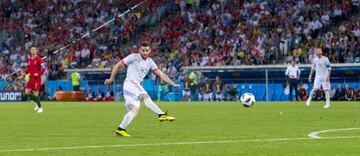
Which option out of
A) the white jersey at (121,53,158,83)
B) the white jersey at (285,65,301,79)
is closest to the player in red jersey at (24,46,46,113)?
the white jersey at (121,53,158,83)

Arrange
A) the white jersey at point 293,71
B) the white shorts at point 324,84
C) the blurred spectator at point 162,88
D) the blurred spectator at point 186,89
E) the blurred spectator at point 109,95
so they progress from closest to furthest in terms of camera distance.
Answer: the white shorts at point 324,84 < the white jersey at point 293,71 < the blurred spectator at point 186,89 < the blurred spectator at point 162,88 < the blurred spectator at point 109,95

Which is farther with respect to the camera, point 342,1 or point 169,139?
point 342,1

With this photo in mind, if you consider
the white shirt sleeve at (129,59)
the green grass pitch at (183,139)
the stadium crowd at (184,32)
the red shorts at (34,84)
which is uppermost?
the stadium crowd at (184,32)

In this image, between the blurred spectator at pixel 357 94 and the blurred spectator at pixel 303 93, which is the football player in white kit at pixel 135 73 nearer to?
the blurred spectator at pixel 357 94

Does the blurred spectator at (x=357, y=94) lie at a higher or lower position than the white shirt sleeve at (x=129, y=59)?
lower

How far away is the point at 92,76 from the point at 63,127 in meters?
34.1

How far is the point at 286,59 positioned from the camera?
46.8 meters

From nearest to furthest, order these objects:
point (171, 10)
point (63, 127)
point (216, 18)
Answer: point (63, 127), point (216, 18), point (171, 10)

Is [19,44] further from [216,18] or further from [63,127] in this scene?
[63,127]

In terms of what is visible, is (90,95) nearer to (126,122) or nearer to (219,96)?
(219,96)

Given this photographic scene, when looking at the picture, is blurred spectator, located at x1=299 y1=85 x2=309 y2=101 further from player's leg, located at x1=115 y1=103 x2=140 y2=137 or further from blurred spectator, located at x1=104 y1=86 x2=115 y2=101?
player's leg, located at x1=115 y1=103 x2=140 y2=137

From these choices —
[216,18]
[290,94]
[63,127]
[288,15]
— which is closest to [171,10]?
[216,18]

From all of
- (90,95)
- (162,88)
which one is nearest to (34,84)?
(162,88)

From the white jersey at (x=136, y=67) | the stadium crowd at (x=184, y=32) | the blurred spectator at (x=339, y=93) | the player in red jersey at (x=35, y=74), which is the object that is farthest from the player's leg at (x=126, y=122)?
the stadium crowd at (x=184, y=32)
